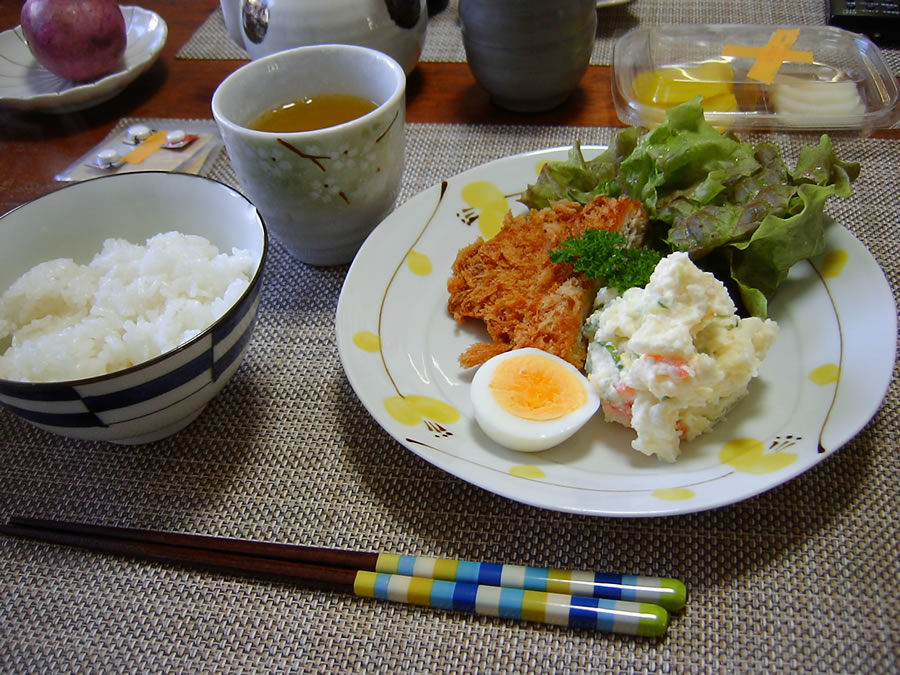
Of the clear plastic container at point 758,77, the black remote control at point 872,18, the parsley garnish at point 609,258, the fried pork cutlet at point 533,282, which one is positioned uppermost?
the black remote control at point 872,18

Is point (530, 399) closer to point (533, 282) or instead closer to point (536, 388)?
point (536, 388)

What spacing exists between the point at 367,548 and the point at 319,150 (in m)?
0.97

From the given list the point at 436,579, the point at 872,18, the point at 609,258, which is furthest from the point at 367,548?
the point at 872,18

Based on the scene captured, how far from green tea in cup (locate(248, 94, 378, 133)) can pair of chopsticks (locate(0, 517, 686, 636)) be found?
1158mm

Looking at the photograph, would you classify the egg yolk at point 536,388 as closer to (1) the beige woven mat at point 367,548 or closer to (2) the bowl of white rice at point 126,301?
(1) the beige woven mat at point 367,548

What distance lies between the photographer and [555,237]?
5.44 feet

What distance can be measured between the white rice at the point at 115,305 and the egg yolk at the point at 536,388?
2.04 feet

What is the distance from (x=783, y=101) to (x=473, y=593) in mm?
2016

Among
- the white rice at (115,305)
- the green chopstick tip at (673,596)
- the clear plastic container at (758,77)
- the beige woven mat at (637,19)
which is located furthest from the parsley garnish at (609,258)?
the beige woven mat at (637,19)

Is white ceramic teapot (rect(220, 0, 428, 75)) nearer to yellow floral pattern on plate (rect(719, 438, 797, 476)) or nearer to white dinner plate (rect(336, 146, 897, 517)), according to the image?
white dinner plate (rect(336, 146, 897, 517))

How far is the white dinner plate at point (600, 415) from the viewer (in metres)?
1.18

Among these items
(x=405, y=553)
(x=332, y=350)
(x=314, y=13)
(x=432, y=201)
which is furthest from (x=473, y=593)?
(x=314, y=13)

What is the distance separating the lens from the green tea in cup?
6.21 ft

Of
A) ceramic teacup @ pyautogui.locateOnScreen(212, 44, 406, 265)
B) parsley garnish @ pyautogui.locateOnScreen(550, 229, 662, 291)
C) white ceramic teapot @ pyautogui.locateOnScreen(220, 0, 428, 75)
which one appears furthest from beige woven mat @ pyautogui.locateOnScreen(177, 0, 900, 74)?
parsley garnish @ pyautogui.locateOnScreen(550, 229, 662, 291)
